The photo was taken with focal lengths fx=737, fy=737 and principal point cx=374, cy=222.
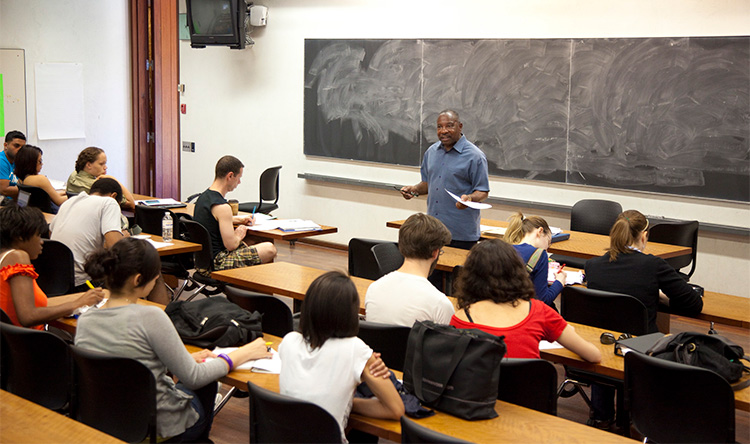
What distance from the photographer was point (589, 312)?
392cm

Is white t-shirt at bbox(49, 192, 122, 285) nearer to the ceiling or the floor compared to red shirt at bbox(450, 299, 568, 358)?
nearer to the ceiling

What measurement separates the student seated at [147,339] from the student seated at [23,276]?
656mm

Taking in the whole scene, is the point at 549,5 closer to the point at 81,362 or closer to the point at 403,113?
the point at 403,113

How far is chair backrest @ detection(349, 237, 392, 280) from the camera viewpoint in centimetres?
505

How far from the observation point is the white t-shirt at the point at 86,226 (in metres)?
4.65

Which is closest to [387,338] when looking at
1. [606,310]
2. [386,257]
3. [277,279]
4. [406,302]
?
[406,302]

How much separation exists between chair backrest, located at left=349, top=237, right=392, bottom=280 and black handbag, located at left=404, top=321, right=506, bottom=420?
99.0 inches

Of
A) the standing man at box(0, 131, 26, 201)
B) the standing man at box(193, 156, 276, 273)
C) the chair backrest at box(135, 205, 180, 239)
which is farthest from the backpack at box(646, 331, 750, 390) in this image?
the standing man at box(0, 131, 26, 201)

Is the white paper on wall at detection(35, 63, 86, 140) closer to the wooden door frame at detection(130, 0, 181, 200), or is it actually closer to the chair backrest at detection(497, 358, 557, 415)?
the wooden door frame at detection(130, 0, 181, 200)

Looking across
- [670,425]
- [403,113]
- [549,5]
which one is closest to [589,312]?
[670,425]

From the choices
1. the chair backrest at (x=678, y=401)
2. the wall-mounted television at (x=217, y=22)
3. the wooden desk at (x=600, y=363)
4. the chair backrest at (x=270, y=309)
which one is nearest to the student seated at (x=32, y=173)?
the wall-mounted television at (x=217, y=22)

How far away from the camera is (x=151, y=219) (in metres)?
6.16

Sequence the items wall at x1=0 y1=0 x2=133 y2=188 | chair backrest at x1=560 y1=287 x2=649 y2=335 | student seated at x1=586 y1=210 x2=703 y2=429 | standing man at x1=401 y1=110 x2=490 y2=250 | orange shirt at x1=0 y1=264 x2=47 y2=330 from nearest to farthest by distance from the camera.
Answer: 1. orange shirt at x1=0 y1=264 x2=47 y2=330
2. chair backrest at x1=560 y1=287 x2=649 y2=335
3. student seated at x1=586 y1=210 x2=703 y2=429
4. standing man at x1=401 y1=110 x2=490 y2=250
5. wall at x1=0 y1=0 x2=133 y2=188

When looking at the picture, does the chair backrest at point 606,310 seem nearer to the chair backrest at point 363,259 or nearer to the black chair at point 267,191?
the chair backrest at point 363,259
